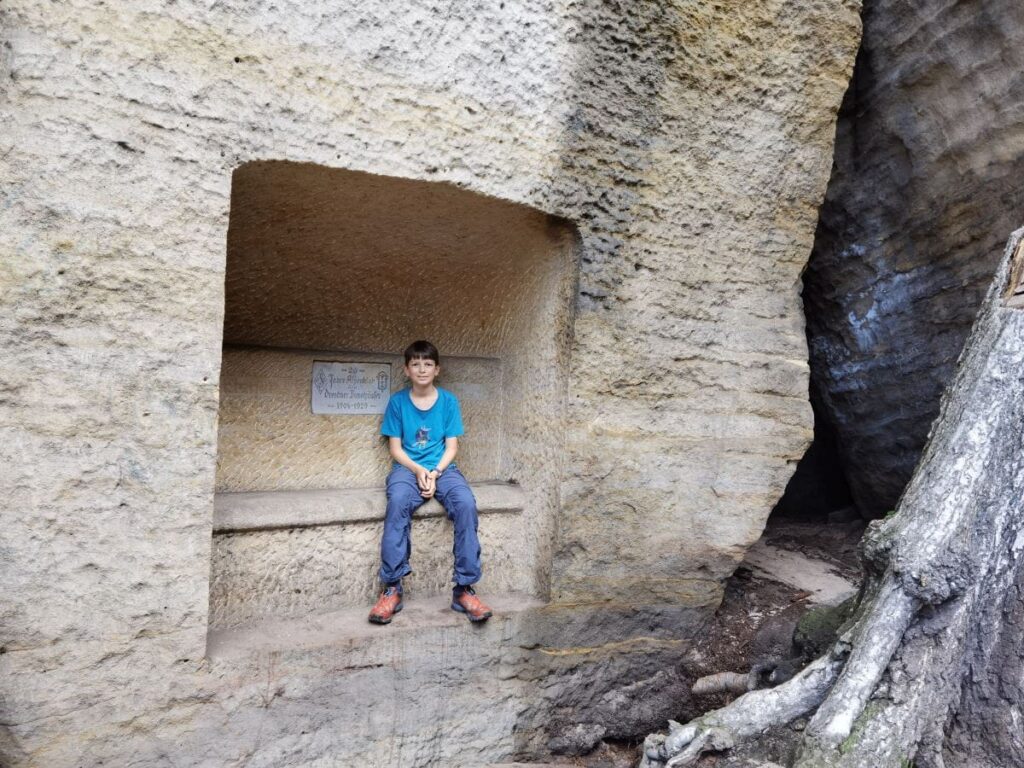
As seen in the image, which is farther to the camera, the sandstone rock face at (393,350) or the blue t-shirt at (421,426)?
the blue t-shirt at (421,426)

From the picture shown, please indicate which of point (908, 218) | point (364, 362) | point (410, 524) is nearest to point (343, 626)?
point (410, 524)

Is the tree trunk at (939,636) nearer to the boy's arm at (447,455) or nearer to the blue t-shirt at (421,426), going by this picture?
the boy's arm at (447,455)

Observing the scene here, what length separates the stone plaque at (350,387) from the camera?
10.4 feet

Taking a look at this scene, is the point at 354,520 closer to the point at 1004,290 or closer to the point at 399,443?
the point at 399,443

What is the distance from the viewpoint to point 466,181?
2.56 meters

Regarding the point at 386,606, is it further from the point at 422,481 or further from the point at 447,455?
the point at 447,455

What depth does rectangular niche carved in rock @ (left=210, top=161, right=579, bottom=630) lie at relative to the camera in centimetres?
269

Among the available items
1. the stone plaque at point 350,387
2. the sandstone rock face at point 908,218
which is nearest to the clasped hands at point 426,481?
the stone plaque at point 350,387

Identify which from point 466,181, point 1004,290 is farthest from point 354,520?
point 1004,290

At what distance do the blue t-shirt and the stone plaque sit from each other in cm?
24

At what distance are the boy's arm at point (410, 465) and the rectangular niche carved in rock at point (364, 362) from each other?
0.12m

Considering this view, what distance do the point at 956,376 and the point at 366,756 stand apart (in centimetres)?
232

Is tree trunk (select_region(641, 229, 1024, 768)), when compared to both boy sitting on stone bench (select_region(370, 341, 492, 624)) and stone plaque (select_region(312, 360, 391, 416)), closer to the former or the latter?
boy sitting on stone bench (select_region(370, 341, 492, 624))

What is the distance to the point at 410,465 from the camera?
9.64 ft
